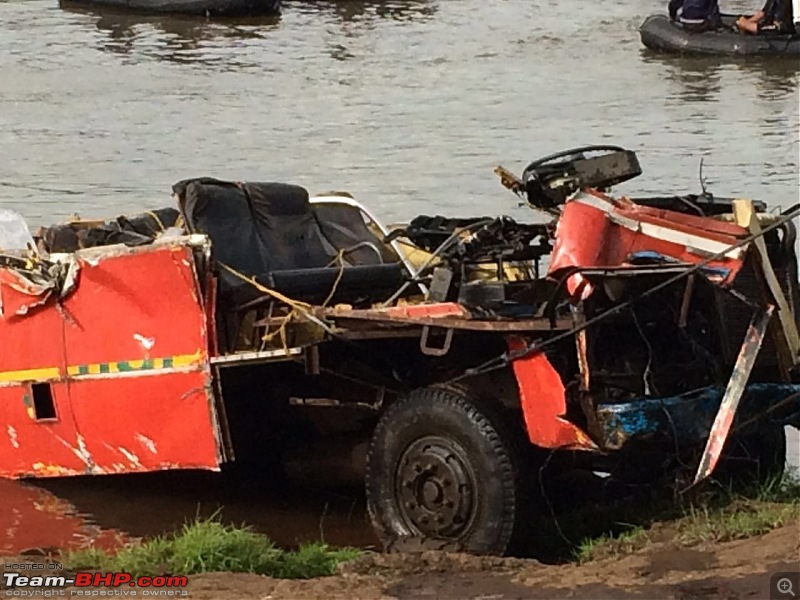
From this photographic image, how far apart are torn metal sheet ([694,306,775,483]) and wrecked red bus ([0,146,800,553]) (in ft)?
0.03

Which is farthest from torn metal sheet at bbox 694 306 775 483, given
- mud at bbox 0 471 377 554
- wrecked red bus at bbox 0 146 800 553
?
mud at bbox 0 471 377 554

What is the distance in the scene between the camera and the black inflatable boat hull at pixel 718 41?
2691 cm

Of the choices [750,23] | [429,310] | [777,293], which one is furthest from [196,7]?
[777,293]

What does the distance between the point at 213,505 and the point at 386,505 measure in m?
1.56

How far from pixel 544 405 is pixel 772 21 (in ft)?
72.5

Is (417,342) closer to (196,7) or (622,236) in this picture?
(622,236)

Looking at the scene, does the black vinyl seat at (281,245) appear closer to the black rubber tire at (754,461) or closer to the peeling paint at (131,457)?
the peeling paint at (131,457)

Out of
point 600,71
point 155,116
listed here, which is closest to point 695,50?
point 600,71

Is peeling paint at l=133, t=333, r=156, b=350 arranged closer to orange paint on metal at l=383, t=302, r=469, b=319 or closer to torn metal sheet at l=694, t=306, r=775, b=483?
orange paint on metal at l=383, t=302, r=469, b=319

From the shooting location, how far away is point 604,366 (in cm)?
627

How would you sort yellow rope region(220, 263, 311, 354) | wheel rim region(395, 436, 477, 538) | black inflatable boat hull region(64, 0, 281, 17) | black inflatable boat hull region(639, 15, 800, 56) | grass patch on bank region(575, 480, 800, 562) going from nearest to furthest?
grass patch on bank region(575, 480, 800, 562) < wheel rim region(395, 436, 477, 538) < yellow rope region(220, 263, 311, 354) < black inflatable boat hull region(639, 15, 800, 56) < black inflatable boat hull region(64, 0, 281, 17)

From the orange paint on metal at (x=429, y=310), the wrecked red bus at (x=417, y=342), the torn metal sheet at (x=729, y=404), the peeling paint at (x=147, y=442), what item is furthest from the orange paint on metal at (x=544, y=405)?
the peeling paint at (x=147, y=442)

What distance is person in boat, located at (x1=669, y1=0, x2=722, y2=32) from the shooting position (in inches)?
1087

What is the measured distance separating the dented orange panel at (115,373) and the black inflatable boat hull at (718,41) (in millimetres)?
20967
